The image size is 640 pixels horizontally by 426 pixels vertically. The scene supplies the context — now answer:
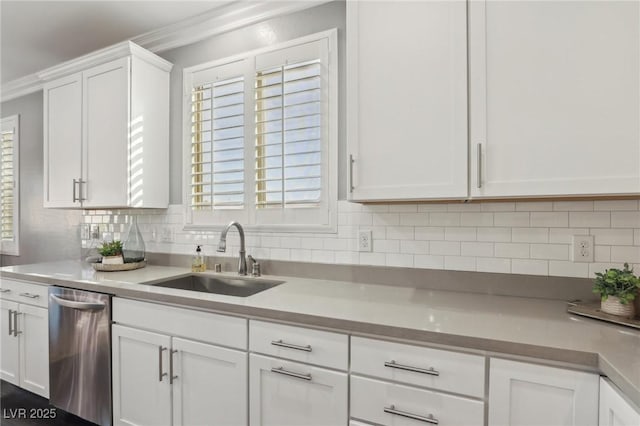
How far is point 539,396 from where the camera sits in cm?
103

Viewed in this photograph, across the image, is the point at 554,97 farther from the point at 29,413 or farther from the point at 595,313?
the point at 29,413

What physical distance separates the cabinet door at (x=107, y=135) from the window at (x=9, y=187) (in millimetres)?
1826

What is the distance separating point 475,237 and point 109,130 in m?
2.39

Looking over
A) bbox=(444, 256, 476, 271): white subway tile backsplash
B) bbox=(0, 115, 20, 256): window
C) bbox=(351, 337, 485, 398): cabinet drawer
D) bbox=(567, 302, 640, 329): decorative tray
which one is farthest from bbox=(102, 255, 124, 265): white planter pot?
bbox=(567, 302, 640, 329): decorative tray

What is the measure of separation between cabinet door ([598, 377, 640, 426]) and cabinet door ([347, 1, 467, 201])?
738 millimetres

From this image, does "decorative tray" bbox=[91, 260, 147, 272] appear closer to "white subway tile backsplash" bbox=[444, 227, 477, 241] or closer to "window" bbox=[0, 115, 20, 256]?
"white subway tile backsplash" bbox=[444, 227, 477, 241]

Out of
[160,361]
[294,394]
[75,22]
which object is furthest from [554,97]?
[75,22]

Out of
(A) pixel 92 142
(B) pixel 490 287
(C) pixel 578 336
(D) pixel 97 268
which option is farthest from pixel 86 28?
(C) pixel 578 336

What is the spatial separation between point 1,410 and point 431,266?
2886 millimetres

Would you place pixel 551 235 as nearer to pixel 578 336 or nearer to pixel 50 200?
pixel 578 336

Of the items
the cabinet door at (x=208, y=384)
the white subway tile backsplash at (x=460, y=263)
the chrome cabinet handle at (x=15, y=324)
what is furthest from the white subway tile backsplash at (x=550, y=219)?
the chrome cabinet handle at (x=15, y=324)

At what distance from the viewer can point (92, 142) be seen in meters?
2.45

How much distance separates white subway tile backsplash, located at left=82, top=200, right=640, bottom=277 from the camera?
4.76 feet

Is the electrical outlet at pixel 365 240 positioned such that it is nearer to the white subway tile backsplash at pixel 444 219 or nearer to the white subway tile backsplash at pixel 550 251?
the white subway tile backsplash at pixel 444 219
